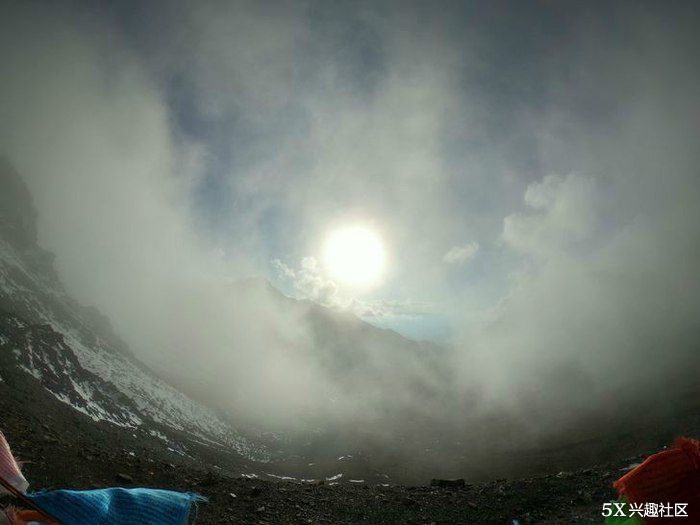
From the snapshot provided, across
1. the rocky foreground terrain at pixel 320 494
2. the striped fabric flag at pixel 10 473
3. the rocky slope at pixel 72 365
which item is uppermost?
the rocky slope at pixel 72 365

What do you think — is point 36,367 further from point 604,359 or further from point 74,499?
point 604,359

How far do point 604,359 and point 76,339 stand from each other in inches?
5517

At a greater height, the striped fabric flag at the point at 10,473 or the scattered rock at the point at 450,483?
the striped fabric flag at the point at 10,473

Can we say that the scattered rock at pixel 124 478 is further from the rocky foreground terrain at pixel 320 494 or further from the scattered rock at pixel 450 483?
the scattered rock at pixel 450 483

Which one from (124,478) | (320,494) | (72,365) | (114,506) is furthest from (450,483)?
(72,365)

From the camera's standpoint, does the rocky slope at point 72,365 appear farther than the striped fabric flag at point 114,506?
Yes

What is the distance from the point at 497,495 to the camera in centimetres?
1809

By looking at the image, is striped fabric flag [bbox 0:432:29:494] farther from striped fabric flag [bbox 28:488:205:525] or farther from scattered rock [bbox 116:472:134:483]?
scattered rock [bbox 116:472:134:483]

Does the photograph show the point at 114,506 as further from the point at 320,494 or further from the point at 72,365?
the point at 72,365

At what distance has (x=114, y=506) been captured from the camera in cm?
514

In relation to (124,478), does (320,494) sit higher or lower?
lower

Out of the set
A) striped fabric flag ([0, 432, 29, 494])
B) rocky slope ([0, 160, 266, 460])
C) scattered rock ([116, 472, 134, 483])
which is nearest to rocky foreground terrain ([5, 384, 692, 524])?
scattered rock ([116, 472, 134, 483])

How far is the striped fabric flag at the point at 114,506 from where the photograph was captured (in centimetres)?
465

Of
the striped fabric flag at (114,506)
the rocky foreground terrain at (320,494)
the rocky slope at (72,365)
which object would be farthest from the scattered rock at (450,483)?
the rocky slope at (72,365)
